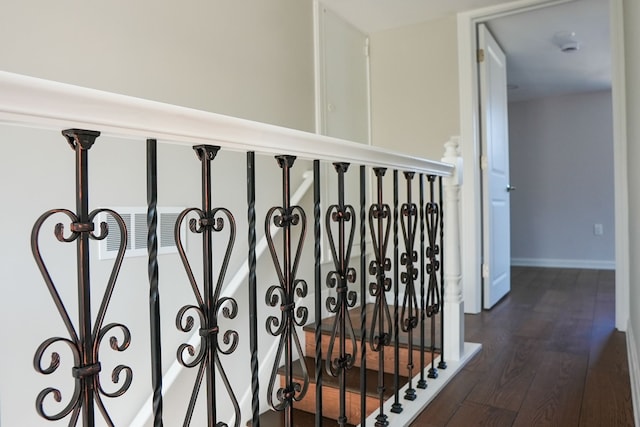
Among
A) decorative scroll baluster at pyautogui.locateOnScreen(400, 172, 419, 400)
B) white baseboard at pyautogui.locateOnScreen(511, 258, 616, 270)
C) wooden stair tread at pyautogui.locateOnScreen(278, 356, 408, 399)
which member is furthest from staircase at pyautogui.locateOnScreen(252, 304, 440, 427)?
white baseboard at pyautogui.locateOnScreen(511, 258, 616, 270)

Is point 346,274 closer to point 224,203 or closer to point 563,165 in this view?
point 224,203

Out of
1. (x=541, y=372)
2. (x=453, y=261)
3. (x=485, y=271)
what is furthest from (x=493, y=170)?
(x=541, y=372)

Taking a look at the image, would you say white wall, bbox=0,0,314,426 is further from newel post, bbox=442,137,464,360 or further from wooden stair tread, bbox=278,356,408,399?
newel post, bbox=442,137,464,360

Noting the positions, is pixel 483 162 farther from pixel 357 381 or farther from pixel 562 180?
pixel 562 180

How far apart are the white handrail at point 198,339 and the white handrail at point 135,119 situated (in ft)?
1.91

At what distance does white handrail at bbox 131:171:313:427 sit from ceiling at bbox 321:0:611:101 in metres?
1.26

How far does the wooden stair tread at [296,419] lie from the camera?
6.80 feet

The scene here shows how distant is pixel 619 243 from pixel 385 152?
6.30ft

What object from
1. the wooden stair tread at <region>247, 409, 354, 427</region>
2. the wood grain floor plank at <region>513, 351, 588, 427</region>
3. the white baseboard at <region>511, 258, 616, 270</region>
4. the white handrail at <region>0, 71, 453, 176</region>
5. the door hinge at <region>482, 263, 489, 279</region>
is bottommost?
the wooden stair tread at <region>247, 409, 354, 427</region>

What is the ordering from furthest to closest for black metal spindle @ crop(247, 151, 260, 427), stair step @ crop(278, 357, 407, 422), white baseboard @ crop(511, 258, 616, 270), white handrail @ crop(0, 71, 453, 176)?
white baseboard @ crop(511, 258, 616, 270)
stair step @ crop(278, 357, 407, 422)
black metal spindle @ crop(247, 151, 260, 427)
white handrail @ crop(0, 71, 453, 176)

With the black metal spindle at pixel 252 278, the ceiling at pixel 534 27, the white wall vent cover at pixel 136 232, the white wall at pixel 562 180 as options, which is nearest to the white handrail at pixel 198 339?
the white wall vent cover at pixel 136 232

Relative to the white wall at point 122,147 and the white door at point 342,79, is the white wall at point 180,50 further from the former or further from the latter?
the white door at point 342,79

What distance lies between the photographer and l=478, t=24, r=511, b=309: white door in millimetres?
3096

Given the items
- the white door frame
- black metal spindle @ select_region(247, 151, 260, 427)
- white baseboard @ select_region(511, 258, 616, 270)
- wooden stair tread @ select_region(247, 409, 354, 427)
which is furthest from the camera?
white baseboard @ select_region(511, 258, 616, 270)
